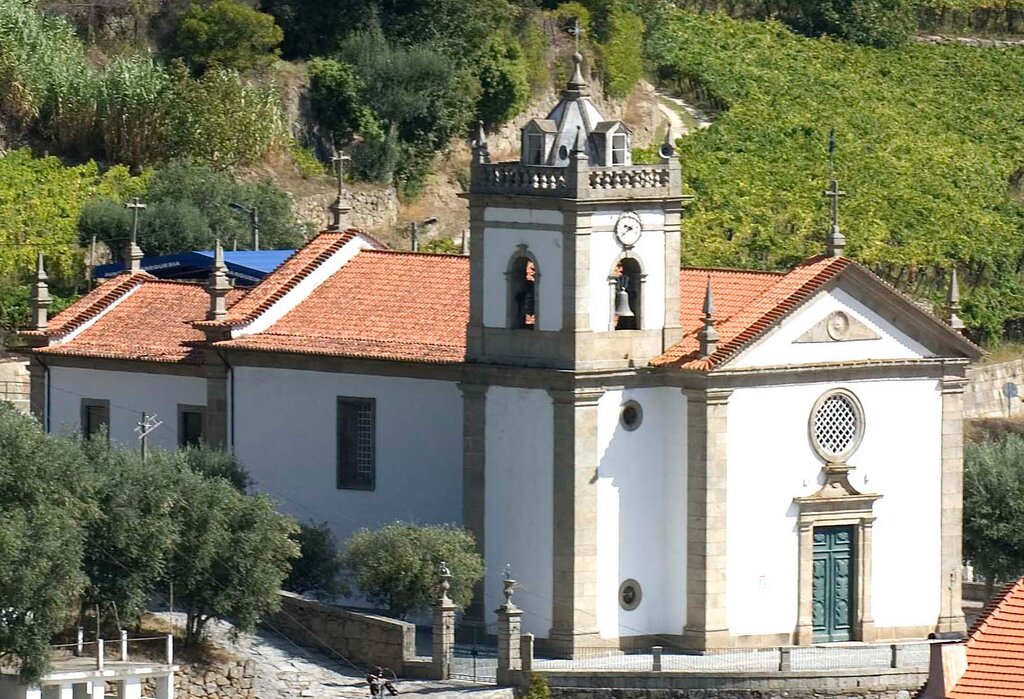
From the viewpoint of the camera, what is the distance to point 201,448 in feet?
252

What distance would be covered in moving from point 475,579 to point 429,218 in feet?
109

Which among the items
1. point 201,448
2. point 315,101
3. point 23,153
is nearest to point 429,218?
point 315,101

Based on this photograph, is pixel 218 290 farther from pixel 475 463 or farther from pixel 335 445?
pixel 475 463

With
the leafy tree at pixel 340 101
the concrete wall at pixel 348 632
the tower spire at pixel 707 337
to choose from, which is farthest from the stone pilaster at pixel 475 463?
the leafy tree at pixel 340 101

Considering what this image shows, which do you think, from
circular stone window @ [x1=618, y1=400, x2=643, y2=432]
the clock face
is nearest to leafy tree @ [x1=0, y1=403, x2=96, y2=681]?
circular stone window @ [x1=618, y1=400, x2=643, y2=432]

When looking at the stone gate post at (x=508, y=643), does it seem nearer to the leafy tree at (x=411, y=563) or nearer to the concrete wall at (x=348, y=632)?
the concrete wall at (x=348, y=632)

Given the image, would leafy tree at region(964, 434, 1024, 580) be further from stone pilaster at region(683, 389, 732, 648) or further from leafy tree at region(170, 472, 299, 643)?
leafy tree at region(170, 472, 299, 643)

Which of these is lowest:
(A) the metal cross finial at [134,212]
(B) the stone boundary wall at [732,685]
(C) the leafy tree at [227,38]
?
(B) the stone boundary wall at [732,685]

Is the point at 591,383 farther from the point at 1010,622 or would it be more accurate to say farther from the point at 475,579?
the point at 1010,622

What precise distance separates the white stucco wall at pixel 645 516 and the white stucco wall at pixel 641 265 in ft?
4.34

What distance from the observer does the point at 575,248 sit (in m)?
72.1

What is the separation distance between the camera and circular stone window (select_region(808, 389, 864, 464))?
7400cm

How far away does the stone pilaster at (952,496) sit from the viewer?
2972 inches

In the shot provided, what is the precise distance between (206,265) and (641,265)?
1910 cm
